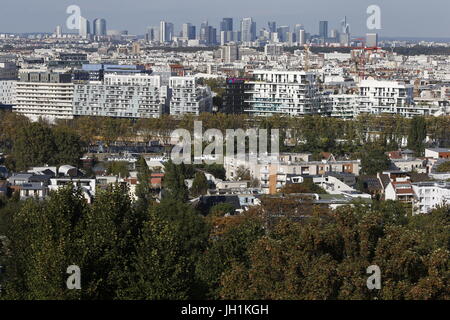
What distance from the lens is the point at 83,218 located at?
26.1 feet

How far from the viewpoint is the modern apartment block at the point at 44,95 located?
106 feet

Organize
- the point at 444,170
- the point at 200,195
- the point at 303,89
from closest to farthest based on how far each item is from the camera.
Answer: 1. the point at 200,195
2. the point at 444,170
3. the point at 303,89

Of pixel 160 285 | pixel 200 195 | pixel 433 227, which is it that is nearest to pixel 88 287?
pixel 160 285

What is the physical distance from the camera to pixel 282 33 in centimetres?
9162

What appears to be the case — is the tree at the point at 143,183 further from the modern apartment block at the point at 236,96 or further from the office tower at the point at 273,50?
the office tower at the point at 273,50

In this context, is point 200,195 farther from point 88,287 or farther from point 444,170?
point 88,287

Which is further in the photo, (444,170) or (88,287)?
(444,170)

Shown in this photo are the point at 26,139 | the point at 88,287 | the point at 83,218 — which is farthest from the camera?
the point at 26,139

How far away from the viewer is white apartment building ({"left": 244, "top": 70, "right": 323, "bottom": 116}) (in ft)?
96.4

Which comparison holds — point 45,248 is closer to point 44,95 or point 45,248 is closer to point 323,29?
point 44,95

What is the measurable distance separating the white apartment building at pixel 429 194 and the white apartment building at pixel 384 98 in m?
14.9

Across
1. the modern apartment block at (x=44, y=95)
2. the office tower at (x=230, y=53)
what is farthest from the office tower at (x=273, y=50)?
the modern apartment block at (x=44, y=95)

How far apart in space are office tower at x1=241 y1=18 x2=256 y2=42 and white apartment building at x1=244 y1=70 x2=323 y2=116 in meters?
62.5

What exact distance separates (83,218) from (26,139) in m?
11.7
